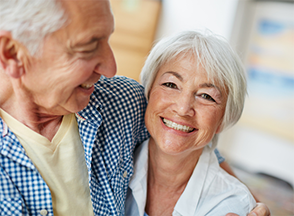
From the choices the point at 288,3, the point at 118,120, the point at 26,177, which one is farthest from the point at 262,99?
the point at 26,177

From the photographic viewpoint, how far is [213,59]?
4.58ft

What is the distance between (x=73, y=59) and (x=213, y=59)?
2.37 ft

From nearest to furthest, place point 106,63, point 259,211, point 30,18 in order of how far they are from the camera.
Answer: point 30,18 → point 106,63 → point 259,211

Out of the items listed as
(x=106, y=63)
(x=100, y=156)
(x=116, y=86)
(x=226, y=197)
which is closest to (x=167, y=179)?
(x=226, y=197)

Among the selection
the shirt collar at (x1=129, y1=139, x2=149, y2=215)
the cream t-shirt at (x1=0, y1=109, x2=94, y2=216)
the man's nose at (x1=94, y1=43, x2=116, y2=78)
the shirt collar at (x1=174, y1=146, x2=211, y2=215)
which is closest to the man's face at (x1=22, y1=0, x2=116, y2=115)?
the man's nose at (x1=94, y1=43, x2=116, y2=78)

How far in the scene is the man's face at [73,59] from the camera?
3.08 feet

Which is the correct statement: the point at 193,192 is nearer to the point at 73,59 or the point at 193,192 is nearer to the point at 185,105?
the point at 185,105

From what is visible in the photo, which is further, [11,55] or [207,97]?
[207,97]

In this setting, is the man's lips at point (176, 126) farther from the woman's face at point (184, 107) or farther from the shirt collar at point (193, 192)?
the shirt collar at point (193, 192)

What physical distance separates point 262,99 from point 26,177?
451 centimetres

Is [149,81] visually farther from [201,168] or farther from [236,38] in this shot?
[236,38]

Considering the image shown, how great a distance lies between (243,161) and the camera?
5.07 meters

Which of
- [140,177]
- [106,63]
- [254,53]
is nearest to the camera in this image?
[106,63]

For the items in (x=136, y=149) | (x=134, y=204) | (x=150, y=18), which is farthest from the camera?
(x=150, y=18)
